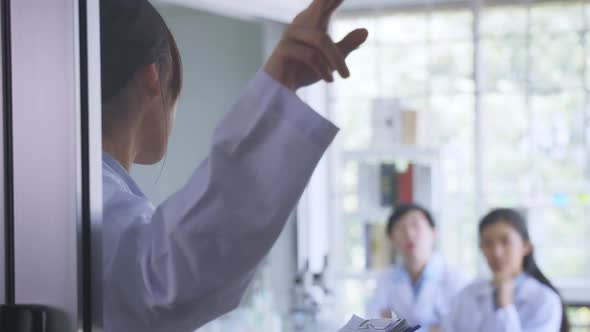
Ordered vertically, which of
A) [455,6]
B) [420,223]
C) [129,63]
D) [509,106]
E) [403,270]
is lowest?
[403,270]

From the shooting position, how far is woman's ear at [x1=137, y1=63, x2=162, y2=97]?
0.42 m

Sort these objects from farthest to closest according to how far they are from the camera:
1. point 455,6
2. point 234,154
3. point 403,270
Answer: point 455,6, point 403,270, point 234,154

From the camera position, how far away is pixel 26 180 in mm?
382

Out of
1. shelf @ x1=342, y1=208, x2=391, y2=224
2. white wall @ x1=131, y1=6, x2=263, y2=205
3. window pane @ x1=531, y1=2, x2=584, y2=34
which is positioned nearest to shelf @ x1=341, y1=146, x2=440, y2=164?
shelf @ x1=342, y1=208, x2=391, y2=224

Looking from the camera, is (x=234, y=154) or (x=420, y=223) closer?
(x=234, y=154)

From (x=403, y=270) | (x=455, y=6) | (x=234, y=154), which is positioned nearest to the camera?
(x=234, y=154)

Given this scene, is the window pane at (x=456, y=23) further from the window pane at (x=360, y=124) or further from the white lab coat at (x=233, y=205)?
the white lab coat at (x=233, y=205)

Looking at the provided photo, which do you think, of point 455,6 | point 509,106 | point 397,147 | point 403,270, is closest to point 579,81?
point 509,106

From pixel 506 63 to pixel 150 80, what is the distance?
7.71 feet

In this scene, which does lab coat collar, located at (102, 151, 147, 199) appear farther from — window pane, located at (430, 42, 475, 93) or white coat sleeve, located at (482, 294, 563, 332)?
window pane, located at (430, 42, 475, 93)

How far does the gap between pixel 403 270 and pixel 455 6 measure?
2.99 ft

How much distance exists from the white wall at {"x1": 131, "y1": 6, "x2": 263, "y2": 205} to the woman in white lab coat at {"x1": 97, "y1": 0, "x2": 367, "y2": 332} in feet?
0.11

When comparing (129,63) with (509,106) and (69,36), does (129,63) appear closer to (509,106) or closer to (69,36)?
(69,36)

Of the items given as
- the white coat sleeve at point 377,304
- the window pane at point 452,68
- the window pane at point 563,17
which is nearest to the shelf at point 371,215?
the window pane at point 452,68
